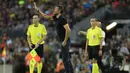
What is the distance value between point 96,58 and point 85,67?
3.21m

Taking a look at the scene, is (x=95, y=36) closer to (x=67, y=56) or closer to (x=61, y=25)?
(x=67, y=56)

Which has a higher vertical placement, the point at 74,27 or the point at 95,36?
the point at 95,36

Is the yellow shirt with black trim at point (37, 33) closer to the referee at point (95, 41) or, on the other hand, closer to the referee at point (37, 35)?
the referee at point (37, 35)

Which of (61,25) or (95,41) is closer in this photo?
(61,25)

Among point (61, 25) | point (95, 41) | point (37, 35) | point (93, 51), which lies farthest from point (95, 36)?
point (61, 25)

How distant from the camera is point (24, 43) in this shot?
24.9 m

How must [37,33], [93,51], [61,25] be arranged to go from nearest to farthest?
[61,25]
[37,33]
[93,51]

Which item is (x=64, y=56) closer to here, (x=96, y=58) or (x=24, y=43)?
(x=96, y=58)

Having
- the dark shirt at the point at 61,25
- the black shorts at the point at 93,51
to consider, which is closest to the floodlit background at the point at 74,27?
the black shorts at the point at 93,51

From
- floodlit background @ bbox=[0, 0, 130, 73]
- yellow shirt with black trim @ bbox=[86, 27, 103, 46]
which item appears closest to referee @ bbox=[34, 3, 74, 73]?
yellow shirt with black trim @ bbox=[86, 27, 103, 46]

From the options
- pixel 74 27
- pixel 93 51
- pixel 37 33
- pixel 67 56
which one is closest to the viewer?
pixel 67 56

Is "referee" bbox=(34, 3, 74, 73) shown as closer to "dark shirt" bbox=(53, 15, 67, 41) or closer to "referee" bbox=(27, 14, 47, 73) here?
"dark shirt" bbox=(53, 15, 67, 41)

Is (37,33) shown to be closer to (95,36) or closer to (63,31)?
(95,36)

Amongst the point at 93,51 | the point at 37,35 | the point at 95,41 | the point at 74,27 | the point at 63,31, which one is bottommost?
the point at 74,27
